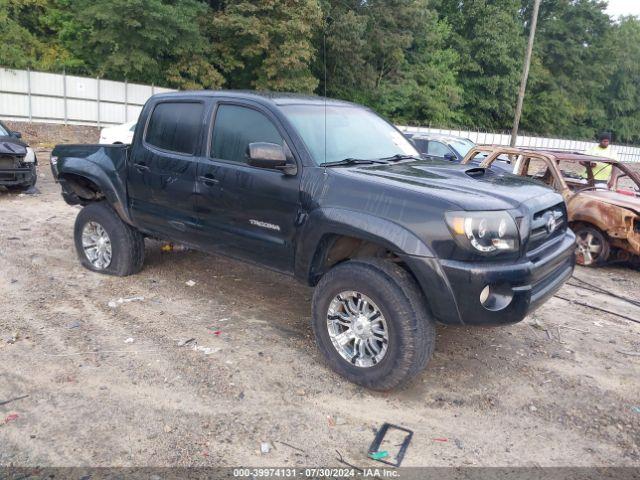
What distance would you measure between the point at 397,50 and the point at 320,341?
113ft

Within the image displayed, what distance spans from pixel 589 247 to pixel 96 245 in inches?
251

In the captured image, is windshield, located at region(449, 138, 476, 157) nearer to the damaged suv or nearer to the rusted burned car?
the rusted burned car

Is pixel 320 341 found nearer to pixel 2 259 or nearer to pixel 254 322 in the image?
pixel 254 322

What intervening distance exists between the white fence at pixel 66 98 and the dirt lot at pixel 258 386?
62.9 feet

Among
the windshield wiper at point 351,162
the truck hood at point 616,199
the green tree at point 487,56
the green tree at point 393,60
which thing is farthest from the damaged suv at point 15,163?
the green tree at point 487,56

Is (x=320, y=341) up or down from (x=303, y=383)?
up

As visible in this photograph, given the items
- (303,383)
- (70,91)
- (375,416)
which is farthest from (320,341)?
(70,91)

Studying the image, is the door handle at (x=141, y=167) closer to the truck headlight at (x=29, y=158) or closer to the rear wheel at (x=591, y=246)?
the rear wheel at (x=591, y=246)

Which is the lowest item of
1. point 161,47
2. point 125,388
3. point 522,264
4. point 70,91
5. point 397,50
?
point 125,388

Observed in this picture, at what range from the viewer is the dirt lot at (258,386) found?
3150 millimetres

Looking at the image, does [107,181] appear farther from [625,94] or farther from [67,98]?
[625,94]

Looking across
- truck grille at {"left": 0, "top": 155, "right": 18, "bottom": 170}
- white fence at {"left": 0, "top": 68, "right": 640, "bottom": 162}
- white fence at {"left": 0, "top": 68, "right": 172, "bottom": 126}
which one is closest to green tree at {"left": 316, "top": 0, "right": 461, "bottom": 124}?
white fence at {"left": 0, "top": 68, "right": 640, "bottom": 162}

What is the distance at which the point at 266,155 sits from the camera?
3.90 m

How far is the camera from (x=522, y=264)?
347 centimetres
